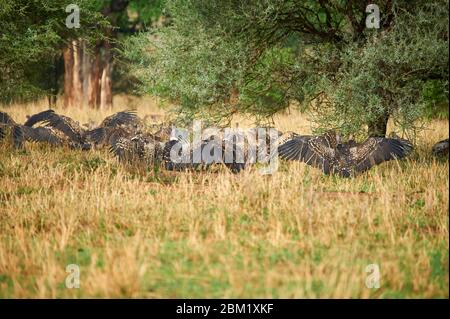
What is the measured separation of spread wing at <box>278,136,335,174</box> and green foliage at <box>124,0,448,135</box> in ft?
3.15

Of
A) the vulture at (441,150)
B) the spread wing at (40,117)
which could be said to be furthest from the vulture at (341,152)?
the spread wing at (40,117)

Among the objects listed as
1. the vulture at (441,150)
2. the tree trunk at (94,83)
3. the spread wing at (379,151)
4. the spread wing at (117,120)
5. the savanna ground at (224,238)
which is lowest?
the savanna ground at (224,238)

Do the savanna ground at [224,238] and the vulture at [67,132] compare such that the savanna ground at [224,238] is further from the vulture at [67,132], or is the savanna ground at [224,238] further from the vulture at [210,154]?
the vulture at [67,132]

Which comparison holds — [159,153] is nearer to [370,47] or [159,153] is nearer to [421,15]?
[370,47]

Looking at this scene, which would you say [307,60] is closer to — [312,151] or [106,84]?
[312,151]

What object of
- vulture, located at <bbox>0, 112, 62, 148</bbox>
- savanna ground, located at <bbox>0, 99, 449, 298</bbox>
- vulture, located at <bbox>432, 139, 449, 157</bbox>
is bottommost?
savanna ground, located at <bbox>0, 99, 449, 298</bbox>

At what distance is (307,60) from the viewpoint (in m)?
11.7

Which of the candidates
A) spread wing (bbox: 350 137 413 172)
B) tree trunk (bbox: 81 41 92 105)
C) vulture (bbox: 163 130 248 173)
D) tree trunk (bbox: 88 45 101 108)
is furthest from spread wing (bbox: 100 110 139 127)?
tree trunk (bbox: 81 41 92 105)

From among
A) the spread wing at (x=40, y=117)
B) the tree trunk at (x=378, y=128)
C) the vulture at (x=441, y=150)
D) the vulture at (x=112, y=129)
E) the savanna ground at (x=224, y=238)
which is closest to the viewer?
the savanna ground at (x=224, y=238)

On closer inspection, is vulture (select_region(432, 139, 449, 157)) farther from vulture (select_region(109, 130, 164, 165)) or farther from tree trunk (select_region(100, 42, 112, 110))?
tree trunk (select_region(100, 42, 112, 110))

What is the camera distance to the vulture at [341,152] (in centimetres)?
956

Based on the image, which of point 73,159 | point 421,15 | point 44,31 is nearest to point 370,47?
point 421,15

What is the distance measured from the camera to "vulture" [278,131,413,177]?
9.56m

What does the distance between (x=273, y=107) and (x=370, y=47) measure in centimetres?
256
